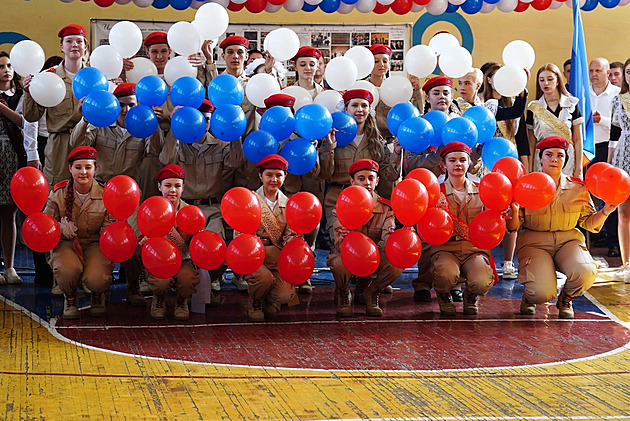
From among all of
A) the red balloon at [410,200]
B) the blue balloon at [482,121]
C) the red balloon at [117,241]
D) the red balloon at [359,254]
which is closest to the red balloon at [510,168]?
the blue balloon at [482,121]

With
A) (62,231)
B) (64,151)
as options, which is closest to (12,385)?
(62,231)

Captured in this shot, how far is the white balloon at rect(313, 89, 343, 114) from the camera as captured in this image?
527 cm

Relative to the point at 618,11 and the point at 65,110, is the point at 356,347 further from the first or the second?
the point at 618,11

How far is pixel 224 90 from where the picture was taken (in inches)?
193

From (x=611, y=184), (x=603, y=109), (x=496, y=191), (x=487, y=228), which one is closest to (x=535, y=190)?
(x=496, y=191)

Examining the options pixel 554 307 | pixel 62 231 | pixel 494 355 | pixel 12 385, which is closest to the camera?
pixel 12 385

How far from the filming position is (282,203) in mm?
4891

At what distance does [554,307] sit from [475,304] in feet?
1.96

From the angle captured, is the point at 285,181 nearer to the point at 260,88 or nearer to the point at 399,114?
the point at 260,88

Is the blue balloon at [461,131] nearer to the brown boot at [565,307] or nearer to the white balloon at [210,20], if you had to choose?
the brown boot at [565,307]

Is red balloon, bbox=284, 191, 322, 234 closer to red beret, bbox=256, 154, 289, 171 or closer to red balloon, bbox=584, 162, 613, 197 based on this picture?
red beret, bbox=256, 154, 289, 171

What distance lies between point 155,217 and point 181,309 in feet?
2.11

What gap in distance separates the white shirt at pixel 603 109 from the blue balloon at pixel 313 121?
3.52 metres

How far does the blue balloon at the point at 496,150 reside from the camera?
5117 millimetres
